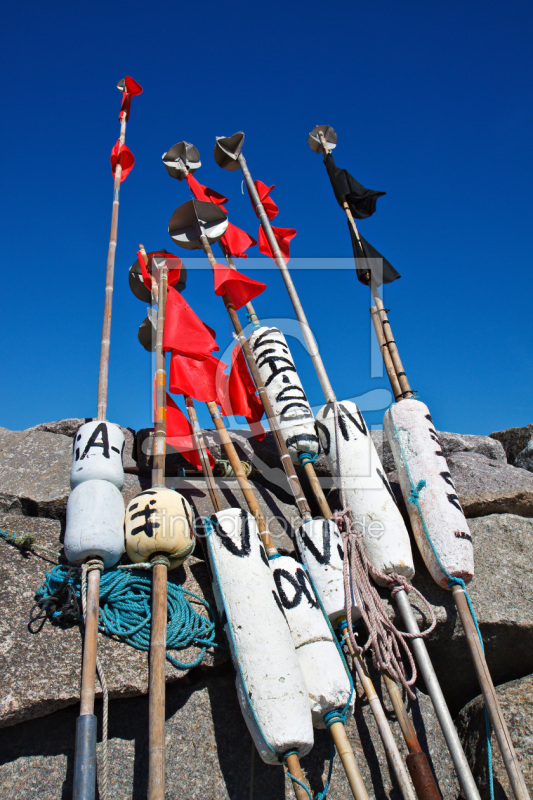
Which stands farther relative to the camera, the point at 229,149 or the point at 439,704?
the point at 229,149

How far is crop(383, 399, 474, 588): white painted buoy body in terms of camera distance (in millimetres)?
3922

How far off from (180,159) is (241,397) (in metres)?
3.05

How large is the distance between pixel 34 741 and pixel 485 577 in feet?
10.4

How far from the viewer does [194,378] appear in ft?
16.6

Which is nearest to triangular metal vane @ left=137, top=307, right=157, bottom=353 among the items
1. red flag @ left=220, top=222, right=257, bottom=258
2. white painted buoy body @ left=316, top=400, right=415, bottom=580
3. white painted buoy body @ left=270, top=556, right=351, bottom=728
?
red flag @ left=220, top=222, right=257, bottom=258

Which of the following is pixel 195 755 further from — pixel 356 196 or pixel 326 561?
pixel 356 196

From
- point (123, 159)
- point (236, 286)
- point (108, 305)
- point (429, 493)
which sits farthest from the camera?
point (123, 159)

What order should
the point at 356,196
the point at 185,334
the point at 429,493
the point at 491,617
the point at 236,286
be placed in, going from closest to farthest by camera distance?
the point at 491,617
the point at 429,493
the point at 185,334
the point at 236,286
the point at 356,196

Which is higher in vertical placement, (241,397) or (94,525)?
(241,397)

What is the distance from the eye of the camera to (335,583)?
12.2ft

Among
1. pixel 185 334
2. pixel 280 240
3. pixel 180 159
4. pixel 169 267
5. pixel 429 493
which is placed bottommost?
pixel 429 493

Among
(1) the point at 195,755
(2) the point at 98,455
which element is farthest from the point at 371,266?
(1) the point at 195,755

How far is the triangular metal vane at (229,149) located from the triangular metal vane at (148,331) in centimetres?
222

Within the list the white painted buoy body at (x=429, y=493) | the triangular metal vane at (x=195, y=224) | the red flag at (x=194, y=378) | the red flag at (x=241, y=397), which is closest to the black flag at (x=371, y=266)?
the triangular metal vane at (x=195, y=224)
